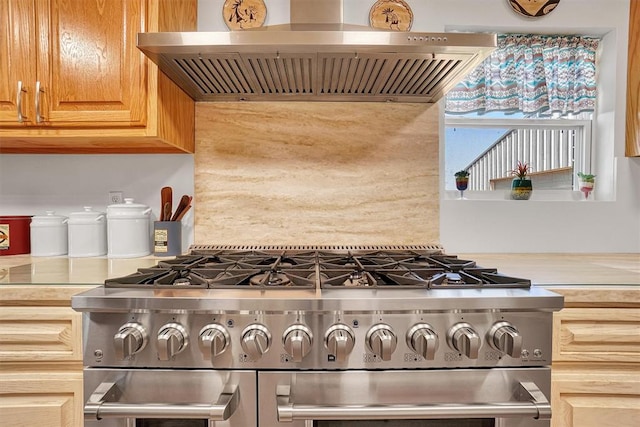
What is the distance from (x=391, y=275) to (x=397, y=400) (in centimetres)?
32

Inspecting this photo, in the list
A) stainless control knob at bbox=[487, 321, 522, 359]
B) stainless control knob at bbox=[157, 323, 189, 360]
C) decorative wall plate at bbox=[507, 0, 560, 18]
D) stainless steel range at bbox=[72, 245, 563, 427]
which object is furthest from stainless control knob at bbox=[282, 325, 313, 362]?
decorative wall plate at bbox=[507, 0, 560, 18]

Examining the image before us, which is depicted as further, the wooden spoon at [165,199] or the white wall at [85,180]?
the white wall at [85,180]

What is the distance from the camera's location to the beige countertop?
1156mm

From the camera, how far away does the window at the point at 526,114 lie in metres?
1.80

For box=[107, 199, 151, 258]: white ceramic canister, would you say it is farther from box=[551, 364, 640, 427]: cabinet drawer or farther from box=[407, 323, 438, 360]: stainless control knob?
box=[551, 364, 640, 427]: cabinet drawer

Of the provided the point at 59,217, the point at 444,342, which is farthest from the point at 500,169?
the point at 59,217

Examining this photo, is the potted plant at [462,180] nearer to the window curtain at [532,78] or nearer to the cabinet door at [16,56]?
the window curtain at [532,78]

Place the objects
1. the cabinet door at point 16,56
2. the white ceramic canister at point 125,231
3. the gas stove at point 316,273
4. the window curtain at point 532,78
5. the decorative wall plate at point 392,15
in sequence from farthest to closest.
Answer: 1. the window curtain at point 532,78
2. the decorative wall plate at point 392,15
3. the white ceramic canister at point 125,231
4. the cabinet door at point 16,56
5. the gas stove at point 316,273

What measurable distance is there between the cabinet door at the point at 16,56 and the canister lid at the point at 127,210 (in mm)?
414

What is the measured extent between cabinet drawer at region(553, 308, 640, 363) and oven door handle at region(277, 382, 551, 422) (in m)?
0.26

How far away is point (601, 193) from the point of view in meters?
1.82

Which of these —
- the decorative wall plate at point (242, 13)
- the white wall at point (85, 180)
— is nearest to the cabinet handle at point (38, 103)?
the white wall at point (85, 180)

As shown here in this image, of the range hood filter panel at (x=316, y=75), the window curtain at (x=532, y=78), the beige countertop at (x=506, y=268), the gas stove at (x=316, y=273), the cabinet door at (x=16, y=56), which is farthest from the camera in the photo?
the window curtain at (x=532, y=78)

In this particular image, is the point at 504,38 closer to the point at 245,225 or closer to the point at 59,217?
the point at 245,225
